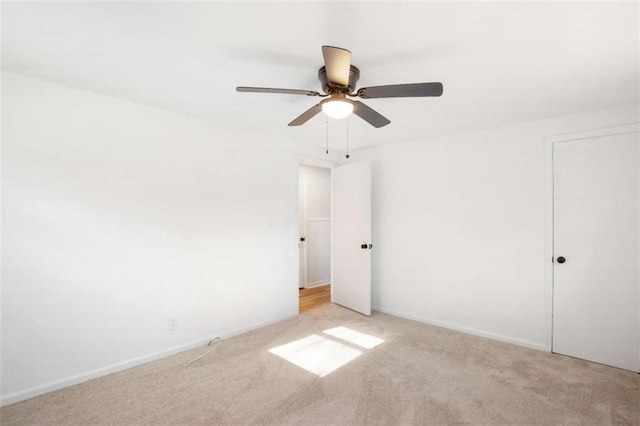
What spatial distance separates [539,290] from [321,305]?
262cm

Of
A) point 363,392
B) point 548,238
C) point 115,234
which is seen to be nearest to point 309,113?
point 115,234

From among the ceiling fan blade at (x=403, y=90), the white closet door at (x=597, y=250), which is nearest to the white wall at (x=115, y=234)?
the ceiling fan blade at (x=403, y=90)

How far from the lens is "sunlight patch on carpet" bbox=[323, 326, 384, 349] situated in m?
2.90

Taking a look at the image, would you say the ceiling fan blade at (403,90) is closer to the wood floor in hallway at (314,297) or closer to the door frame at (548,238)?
the door frame at (548,238)

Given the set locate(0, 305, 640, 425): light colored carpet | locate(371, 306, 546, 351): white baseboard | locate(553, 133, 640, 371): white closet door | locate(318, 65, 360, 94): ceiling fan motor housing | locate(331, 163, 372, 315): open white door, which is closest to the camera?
locate(318, 65, 360, 94): ceiling fan motor housing

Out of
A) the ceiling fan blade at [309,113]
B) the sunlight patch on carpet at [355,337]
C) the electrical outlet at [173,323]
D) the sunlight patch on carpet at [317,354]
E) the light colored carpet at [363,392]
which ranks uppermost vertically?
the ceiling fan blade at [309,113]

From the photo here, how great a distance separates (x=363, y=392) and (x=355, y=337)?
38.2 inches

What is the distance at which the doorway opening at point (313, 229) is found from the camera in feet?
17.0

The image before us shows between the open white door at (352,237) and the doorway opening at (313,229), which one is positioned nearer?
the open white door at (352,237)

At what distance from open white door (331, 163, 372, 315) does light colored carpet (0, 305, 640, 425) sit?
1.11 m

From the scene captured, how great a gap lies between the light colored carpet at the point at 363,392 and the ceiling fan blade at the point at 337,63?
6.80ft

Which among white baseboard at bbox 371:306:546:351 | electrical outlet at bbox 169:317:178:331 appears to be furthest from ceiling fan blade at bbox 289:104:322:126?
white baseboard at bbox 371:306:546:351

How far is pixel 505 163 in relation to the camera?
118 inches

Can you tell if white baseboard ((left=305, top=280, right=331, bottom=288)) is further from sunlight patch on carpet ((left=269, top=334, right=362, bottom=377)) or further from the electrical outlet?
the electrical outlet
